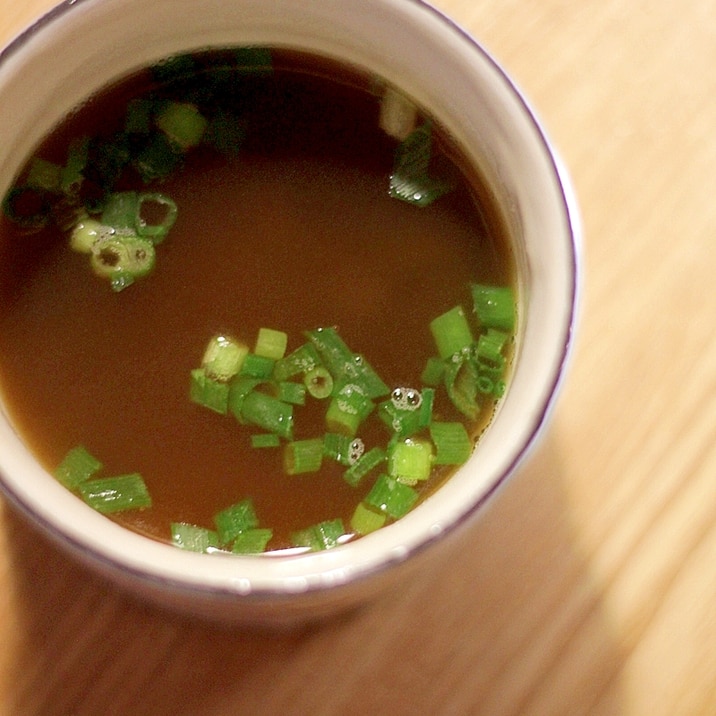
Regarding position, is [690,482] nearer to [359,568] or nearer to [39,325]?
[359,568]

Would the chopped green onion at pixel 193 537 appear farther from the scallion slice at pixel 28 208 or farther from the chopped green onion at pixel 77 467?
the scallion slice at pixel 28 208

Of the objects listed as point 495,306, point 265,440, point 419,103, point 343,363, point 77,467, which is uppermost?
point 419,103

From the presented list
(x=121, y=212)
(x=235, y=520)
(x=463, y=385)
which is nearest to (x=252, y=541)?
(x=235, y=520)

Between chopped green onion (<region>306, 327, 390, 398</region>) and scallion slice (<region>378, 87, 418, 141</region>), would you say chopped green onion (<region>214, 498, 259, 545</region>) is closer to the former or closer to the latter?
chopped green onion (<region>306, 327, 390, 398</region>)

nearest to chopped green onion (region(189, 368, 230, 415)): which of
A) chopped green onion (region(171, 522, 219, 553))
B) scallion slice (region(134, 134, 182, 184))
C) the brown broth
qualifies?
the brown broth

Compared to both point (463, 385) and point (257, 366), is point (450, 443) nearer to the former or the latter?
point (463, 385)

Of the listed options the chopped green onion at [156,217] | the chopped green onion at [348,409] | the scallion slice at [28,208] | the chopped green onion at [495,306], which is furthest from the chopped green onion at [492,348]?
the scallion slice at [28,208]
